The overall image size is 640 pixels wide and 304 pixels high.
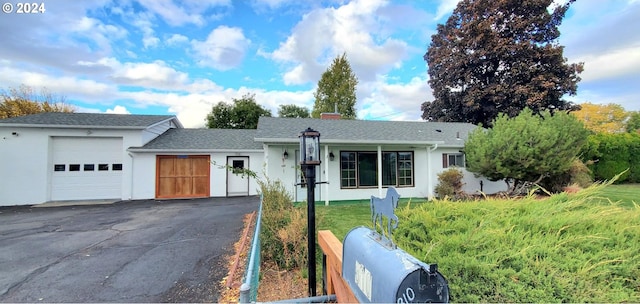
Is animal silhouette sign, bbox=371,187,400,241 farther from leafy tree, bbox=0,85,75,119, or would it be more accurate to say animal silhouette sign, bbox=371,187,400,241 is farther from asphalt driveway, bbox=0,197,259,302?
leafy tree, bbox=0,85,75,119

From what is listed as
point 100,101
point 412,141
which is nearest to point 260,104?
point 100,101

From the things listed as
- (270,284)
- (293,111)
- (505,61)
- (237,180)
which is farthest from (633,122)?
(270,284)

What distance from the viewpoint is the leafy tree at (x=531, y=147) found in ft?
28.8

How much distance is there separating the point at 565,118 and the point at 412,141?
518 centimetres

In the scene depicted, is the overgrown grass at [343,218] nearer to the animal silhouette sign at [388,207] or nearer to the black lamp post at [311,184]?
the black lamp post at [311,184]

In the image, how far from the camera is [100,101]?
16922 millimetres

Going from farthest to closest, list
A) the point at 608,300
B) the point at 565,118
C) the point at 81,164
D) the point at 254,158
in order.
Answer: the point at 254,158
the point at 81,164
the point at 565,118
the point at 608,300

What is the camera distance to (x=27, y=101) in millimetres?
19641

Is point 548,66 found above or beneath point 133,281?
above

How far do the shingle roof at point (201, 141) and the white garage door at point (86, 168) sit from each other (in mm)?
1253

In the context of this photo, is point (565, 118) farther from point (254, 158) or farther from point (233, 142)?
point (233, 142)

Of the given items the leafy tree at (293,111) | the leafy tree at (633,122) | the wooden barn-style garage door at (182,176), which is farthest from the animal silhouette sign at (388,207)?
the leafy tree at (633,122)

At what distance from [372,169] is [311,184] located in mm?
8366

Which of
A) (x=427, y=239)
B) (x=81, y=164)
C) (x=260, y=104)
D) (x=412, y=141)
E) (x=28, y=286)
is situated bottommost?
(x=28, y=286)
